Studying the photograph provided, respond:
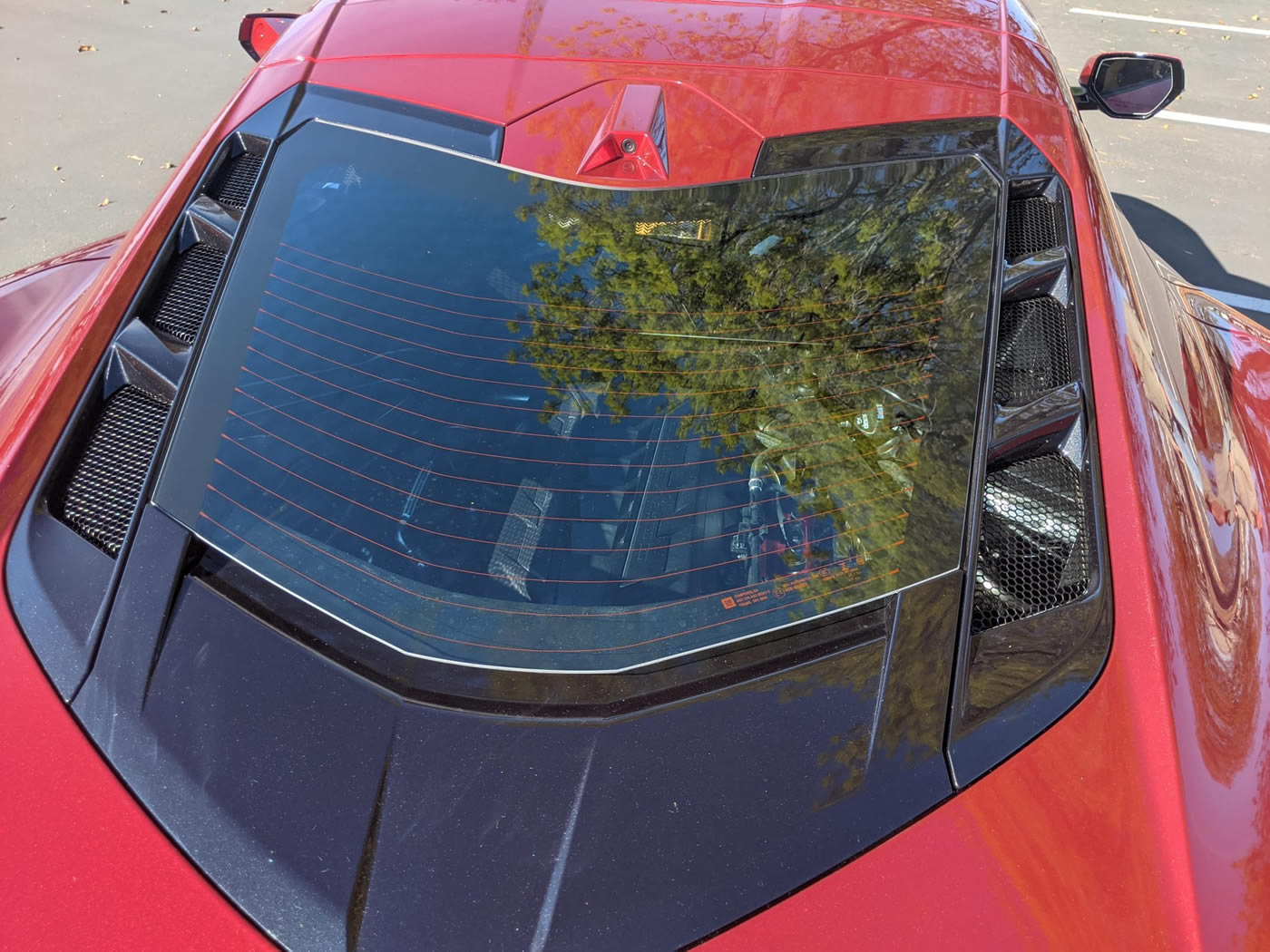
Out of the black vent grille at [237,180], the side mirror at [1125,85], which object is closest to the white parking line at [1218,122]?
the side mirror at [1125,85]

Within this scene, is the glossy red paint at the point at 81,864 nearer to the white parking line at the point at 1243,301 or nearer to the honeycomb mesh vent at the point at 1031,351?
the honeycomb mesh vent at the point at 1031,351

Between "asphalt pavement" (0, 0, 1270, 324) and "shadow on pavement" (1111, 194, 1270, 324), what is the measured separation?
0.03ft

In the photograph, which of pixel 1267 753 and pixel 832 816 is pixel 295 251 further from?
pixel 1267 753

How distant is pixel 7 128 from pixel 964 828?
7.01 m

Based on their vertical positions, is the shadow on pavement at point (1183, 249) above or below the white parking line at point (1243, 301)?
above

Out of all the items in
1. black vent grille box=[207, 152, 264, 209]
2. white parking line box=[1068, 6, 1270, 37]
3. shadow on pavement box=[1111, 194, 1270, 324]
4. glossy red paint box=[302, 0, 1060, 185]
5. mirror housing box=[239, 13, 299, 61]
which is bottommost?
shadow on pavement box=[1111, 194, 1270, 324]

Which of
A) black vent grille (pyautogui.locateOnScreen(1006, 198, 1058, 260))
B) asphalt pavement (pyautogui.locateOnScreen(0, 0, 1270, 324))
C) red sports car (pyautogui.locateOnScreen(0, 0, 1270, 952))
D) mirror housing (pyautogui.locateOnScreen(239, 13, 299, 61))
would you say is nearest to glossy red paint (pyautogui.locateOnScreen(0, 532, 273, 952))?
red sports car (pyautogui.locateOnScreen(0, 0, 1270, 952))

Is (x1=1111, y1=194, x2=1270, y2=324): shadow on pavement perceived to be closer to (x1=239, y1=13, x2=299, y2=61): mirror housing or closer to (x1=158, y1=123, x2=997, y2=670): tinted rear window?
(x1=158, y1=123, x2=997, y2=670): tinted rear window

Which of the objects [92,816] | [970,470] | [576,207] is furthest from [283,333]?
[970,470]

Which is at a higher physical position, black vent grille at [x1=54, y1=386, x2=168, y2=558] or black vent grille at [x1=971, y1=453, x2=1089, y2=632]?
black vent grille at [x1=971, y1=453, x2=1089, y2=632]

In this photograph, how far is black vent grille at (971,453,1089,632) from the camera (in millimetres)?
1210

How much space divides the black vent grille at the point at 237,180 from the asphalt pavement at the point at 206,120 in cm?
358

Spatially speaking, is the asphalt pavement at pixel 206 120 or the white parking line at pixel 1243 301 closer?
the white parking line at pixel 1243 301

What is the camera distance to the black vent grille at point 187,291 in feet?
5.08
